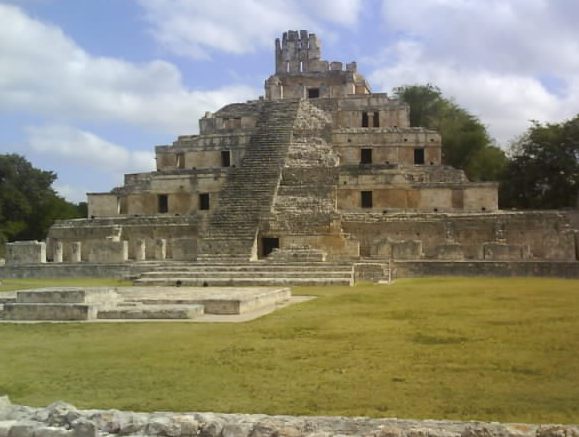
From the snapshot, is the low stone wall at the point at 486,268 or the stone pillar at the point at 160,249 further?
the stone pillar at the point at 160,249

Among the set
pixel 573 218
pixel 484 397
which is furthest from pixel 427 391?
pixel 573 218

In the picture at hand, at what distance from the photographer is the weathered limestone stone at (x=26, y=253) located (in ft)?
99.4

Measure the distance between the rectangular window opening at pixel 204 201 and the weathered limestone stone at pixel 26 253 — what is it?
7.05 metres

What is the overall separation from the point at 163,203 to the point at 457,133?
21394 mm

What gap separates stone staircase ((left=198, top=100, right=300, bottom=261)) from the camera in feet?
91.8

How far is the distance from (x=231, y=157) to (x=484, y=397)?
28728 mm

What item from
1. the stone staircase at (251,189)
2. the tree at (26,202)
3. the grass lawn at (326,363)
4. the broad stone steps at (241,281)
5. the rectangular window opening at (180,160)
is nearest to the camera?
the grass lawn at (326,363)

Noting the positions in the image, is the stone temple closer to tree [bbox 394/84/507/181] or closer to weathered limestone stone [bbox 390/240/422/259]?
weathered limestone stone [bbox 390/240/422/259]

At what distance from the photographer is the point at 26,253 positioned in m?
30.4

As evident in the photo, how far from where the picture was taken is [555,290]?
1900 cm

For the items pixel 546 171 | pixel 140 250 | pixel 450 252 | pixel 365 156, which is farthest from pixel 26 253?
pixel 546 171

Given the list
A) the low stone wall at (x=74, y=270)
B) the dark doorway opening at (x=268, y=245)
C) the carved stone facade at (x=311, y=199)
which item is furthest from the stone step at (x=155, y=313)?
the dark doorway opening at (x=268, y=245)

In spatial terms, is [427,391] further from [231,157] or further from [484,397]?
[231,157]

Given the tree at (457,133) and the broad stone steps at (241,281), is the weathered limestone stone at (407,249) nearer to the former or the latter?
the broad stone steps at (241,281)
